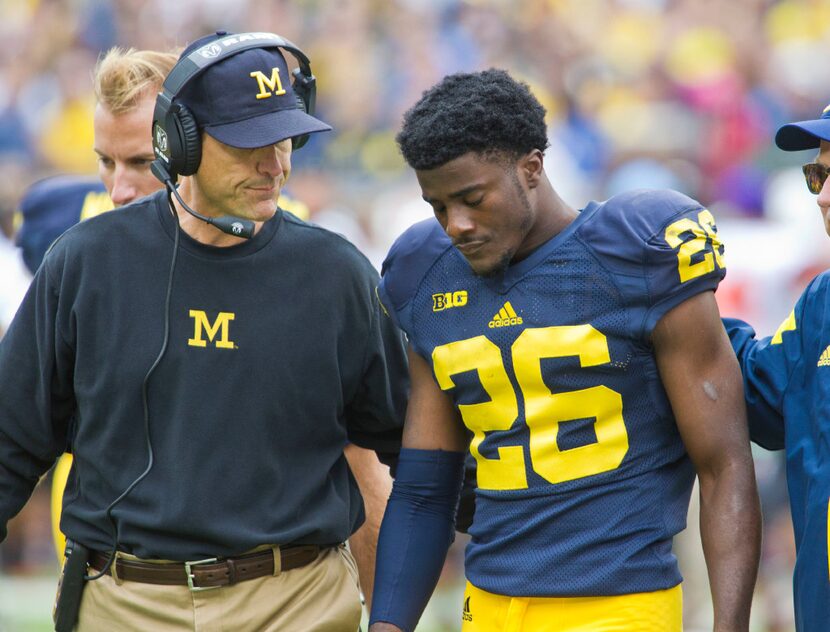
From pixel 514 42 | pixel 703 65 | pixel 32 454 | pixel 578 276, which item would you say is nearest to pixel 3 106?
pixel 514 42

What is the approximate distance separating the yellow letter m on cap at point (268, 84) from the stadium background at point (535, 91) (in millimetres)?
4875

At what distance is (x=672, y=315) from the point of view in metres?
2.81

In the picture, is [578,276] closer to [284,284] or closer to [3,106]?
[284,284]

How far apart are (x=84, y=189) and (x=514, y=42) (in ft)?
17.9

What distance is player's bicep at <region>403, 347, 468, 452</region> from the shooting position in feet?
10.2

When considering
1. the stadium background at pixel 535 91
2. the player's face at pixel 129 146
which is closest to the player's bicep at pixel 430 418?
the player's face at pixel 129 146

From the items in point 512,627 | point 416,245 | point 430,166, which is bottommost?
point 512,627

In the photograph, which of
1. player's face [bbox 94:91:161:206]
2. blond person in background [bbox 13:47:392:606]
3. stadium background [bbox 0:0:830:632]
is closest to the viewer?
blond person in background [bbox 13:47:392:606]

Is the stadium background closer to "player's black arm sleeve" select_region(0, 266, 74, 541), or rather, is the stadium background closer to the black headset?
"player's black arm sleeve" select_region(0, 266, 74, 541)

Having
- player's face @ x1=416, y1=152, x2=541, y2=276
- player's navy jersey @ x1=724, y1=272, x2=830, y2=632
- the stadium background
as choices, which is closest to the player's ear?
player's face @ x1=416, y1=152, x2=541, y2=276

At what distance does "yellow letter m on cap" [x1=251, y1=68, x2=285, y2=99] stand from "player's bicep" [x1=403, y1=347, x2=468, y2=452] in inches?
26.4

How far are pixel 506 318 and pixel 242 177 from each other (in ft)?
2.22

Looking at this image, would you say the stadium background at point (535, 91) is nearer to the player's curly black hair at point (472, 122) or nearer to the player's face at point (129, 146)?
the player's face at point (129, 146)

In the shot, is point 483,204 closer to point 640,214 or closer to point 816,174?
point 640,214
